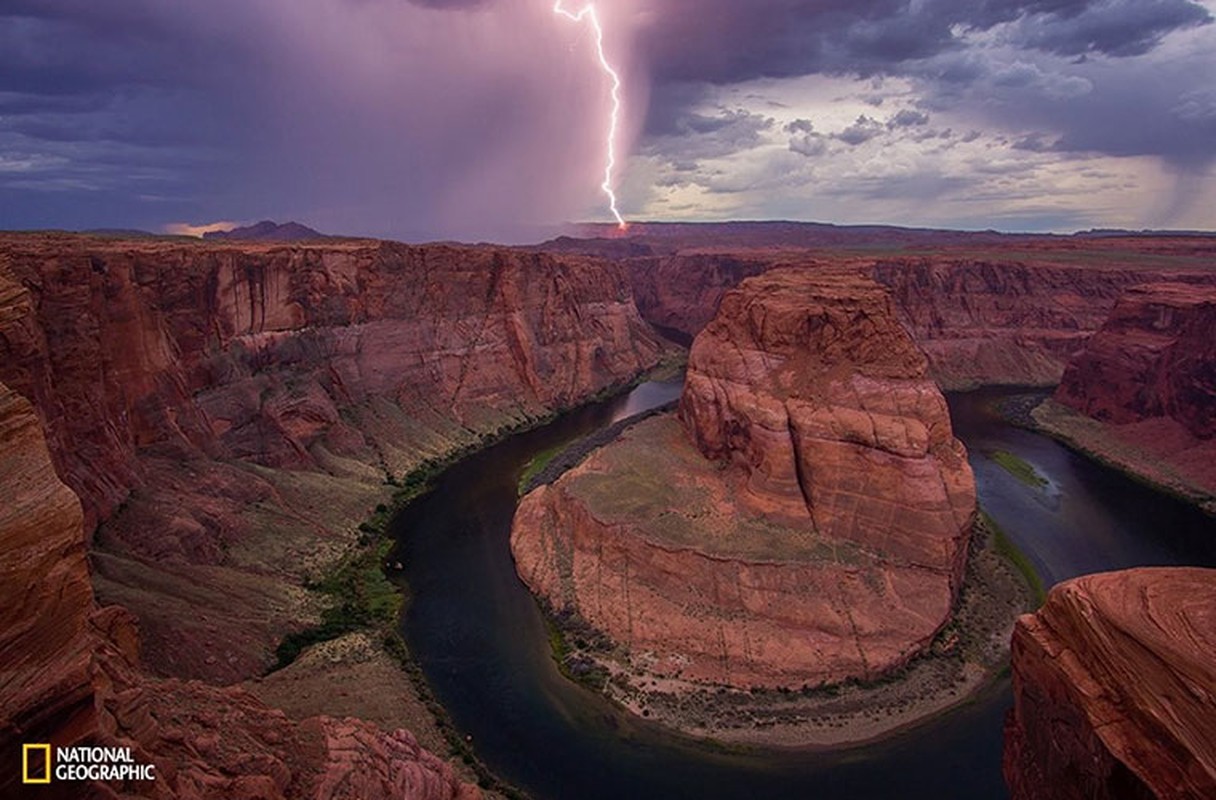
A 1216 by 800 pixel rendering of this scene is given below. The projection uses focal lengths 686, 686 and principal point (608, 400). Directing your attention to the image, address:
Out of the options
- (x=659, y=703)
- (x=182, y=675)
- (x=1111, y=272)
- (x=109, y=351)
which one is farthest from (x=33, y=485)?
(x=1111, y=272)

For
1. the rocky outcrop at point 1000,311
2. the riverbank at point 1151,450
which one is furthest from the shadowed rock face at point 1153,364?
the rocky outcrop at point 1000,311

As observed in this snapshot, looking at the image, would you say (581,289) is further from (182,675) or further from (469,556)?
(182,675)

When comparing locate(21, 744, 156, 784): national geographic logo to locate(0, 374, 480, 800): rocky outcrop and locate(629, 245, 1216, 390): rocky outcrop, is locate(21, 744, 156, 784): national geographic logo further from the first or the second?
locate(629, 245, 1216, 390): rocky outcrop

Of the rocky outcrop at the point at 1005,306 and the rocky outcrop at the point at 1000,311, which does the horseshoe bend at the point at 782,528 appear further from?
the rocky outcrop at the point at 1000,311

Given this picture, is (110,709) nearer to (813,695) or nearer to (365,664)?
(365,664)

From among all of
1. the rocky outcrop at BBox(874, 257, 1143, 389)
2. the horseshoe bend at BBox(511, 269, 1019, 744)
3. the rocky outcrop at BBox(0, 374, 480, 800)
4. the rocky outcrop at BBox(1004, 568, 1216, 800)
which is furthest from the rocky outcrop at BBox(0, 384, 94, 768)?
the rocky outcrop at BBox(874, 257, 1143, 389)

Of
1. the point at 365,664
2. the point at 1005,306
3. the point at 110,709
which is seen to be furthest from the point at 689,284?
the point at 110,709
